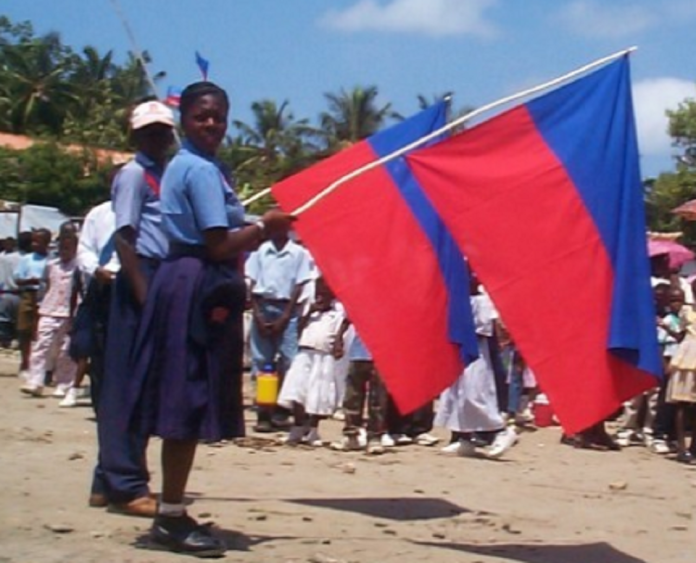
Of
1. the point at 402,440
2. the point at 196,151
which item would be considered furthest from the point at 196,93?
the point at 402,440

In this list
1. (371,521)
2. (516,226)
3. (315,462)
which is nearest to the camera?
(516,226)

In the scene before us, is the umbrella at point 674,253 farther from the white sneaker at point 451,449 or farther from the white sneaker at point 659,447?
the white sneaker at point 451,449

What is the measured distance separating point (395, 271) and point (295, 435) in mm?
3658

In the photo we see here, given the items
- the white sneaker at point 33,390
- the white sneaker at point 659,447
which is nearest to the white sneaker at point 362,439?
the white sneaker at point 659,447

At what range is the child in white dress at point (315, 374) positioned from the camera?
10633mm

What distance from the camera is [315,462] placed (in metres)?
9.33

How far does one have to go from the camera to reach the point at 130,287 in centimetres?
642

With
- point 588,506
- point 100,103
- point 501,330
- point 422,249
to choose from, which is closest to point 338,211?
point 422,249

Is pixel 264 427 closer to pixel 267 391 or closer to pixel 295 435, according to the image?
pixel 267 391

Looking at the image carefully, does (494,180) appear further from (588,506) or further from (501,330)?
(501,330)

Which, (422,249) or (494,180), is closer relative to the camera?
(494,180)

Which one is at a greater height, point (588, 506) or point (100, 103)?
point (100, 103)

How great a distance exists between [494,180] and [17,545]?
260cm

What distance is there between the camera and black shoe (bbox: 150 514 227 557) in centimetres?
568
